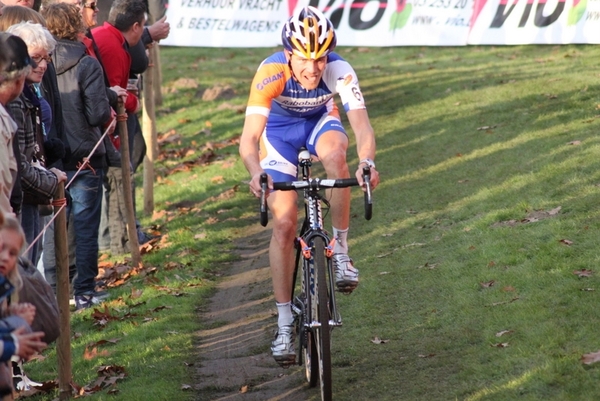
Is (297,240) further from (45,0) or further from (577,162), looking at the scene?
(577,162)

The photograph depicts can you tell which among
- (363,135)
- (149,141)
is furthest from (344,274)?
(149,141)

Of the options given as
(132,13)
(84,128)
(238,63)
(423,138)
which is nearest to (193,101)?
(238,63)

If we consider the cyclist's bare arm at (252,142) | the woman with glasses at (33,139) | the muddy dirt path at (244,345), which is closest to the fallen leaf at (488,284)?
the muddy dirt path at (244,345)

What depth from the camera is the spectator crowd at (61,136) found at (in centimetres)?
467

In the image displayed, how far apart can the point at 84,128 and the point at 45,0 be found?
4.88 feet

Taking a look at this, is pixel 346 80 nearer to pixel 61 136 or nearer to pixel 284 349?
pixel 284 349

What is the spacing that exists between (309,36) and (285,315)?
6.30ft

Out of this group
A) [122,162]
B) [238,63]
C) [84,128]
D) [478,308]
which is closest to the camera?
[478,308]

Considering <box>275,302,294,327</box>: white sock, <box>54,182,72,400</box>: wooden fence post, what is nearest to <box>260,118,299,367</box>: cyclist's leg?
<box>275,302,294,327</box>: white sock

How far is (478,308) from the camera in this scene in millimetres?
7648

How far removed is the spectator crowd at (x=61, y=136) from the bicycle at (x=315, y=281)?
5.36 feet

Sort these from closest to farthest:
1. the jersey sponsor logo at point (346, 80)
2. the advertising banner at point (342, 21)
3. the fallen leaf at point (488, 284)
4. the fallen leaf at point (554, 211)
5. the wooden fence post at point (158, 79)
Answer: the jersey sponsor logo at point (346, 80) < the fallen leaf at point (488, 284) < the fallen leaf at point (554, 211) < the wooden fence post at point (158, 79) < the advertising banner at point (342, 21)

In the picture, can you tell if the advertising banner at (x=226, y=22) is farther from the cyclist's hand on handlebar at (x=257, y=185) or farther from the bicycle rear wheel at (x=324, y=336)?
the bicycle rear wheel at (x=324, y=336)

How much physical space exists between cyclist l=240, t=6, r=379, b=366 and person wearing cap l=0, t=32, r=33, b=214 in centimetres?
156
